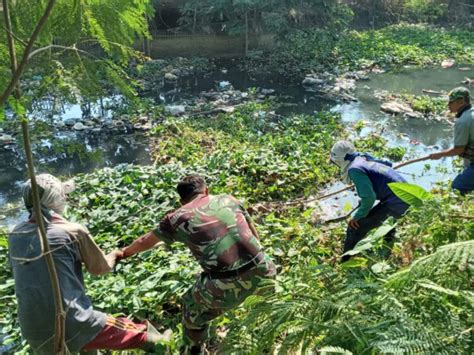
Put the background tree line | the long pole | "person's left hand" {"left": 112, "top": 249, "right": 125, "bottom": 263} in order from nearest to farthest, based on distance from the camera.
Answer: the long pole, "person's left hand" {"left": 112, "top": 249, "right": 125, "bottom": 263}, the background tree line

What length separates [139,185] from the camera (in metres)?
5.79

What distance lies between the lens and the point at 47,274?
2389 mm

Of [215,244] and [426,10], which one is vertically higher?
[215,244]

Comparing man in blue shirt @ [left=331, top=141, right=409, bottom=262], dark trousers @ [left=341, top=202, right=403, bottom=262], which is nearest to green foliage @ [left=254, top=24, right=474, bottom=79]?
man in blue shirt @ [left=331, top=141, right=409, bottom=262]

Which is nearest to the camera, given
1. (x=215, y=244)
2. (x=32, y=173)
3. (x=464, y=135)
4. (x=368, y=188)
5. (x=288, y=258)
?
(x=32, y=173)

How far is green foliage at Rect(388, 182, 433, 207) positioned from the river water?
288 centimetres

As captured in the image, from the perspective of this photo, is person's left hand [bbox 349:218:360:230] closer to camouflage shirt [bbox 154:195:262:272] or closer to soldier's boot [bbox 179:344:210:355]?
camouflage shirt [bbox 154:195:262:272]

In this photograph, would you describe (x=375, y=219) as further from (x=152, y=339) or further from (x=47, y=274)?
(x=47, y=274)

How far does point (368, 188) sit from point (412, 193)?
1.40 metres

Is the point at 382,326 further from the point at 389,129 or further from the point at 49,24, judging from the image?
the point at 389,129

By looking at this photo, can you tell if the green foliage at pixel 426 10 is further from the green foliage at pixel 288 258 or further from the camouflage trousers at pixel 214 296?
the camouflage trousers at pixel 214 296

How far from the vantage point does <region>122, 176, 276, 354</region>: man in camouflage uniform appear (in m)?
2.62

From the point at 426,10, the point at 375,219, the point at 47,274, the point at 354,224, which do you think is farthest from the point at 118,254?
the point at 426,10

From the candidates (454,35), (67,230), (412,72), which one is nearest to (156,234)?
(67,230)
